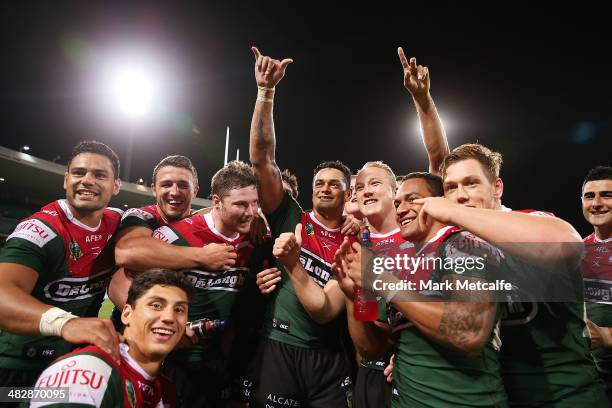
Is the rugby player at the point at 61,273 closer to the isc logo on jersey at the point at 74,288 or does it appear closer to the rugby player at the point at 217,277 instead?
→ the isc logo on jersey at the point at 74,288

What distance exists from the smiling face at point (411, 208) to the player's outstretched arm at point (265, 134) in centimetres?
123

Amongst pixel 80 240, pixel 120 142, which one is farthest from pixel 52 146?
pixel 80 240

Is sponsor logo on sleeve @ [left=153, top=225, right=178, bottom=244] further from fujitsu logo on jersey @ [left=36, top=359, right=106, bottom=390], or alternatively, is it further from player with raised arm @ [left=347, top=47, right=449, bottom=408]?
player with raised arm @ [left=347, top=47, right=449, bottom=408]

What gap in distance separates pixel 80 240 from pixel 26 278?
0.44 meters

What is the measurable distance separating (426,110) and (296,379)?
2575mm

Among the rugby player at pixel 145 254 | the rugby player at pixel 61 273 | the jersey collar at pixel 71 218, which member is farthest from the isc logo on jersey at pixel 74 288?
the jersey collar at pixel 71 218

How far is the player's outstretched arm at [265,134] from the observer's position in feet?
10.5

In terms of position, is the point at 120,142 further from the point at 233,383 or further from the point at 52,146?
the point at 233,383

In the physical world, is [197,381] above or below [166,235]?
below

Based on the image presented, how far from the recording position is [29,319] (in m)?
2.26

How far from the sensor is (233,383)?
3363mm

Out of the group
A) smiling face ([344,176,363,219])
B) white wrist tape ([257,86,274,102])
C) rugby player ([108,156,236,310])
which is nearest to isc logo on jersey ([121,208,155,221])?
rugby player ([108,156,236,310])

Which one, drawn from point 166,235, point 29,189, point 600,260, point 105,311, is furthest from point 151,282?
point 29,189

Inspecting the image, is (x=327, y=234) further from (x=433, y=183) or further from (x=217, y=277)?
(x=433, y=183)
